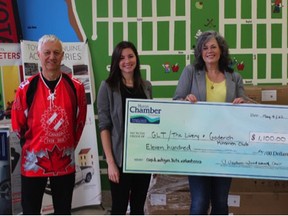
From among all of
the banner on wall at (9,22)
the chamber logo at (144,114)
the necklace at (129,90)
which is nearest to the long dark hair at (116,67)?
the necklace at (129,90)

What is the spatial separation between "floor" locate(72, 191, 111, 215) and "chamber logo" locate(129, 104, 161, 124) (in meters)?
1.59

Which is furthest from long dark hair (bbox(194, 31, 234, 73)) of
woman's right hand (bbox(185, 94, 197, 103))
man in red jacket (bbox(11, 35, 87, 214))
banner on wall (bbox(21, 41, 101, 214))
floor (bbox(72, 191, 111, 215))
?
floor (bbox(72, 191, 111, 215))

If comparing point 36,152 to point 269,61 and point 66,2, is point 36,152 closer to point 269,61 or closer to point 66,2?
point 66,2

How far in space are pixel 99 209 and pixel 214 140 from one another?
1.76m

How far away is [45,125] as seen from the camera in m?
1.94

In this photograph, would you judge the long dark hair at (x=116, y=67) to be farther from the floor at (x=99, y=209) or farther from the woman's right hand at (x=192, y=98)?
the floor at (x=99, y=209)

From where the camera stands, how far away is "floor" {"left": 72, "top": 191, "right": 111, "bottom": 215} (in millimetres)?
3350

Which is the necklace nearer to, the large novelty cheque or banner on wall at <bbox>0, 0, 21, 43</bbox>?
the large novelty cheque

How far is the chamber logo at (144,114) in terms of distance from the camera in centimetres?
203

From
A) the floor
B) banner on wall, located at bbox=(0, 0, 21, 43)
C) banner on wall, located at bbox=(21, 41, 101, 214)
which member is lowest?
the floor

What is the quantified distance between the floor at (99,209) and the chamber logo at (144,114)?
159 centimetres

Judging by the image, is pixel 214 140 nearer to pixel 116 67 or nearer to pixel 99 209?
Result: pixel 116 67

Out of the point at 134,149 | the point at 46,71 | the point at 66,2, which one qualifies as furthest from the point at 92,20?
the point at 134,149

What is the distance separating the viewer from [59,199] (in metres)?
2.06
